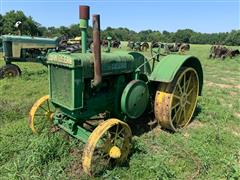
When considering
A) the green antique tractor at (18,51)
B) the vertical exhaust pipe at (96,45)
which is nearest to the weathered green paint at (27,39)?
the green antique tractor at (18,51)

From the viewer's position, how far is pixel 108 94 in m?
4.10

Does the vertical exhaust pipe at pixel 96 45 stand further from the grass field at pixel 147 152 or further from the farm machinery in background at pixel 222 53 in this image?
the farm machinery in background at pixel 222 53

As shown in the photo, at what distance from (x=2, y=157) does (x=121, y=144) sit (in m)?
1.58

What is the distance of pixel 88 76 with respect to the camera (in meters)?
3.61

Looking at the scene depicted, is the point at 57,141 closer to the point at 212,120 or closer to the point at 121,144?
the point at 121,144

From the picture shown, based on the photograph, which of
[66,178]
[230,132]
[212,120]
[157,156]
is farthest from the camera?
[212,120]

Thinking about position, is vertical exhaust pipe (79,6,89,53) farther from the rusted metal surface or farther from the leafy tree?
the leafy tree

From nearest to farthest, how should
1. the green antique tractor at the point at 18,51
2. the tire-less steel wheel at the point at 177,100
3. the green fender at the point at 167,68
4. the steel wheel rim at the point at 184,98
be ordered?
the green fender at the point at 167,68
the tire-less steel wheel at the point at 177,100
the steel wheel rim at the point at 184,98
the green antique tractor at the point at 18,51

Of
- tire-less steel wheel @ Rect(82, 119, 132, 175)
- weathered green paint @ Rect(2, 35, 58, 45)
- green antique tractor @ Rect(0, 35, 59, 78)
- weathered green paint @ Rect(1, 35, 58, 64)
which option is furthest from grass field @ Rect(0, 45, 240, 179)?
weathered green paint @ Rect(2, 35, 58, 45)

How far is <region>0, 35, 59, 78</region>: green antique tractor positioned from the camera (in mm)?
9141

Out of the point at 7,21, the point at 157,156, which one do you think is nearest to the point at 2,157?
the point at 157,156

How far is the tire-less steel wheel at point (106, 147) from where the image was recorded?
3195 mm

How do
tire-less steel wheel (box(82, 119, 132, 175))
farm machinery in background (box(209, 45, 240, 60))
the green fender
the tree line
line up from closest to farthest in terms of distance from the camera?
tire-less steel wheel (box(82, 119, 132, 175)) < the green fender < farm machinery in background (box(209, 45, 240, 60)) < the tree line

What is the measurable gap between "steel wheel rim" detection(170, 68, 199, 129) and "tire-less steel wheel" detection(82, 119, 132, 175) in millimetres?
1214
